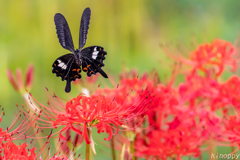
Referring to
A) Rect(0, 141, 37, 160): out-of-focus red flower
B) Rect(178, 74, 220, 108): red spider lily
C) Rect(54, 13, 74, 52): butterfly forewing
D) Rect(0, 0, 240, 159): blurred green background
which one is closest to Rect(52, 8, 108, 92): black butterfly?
Rect(54, 13, 74, 52): butterfly forewing

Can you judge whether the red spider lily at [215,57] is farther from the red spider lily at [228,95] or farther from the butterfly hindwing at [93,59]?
the butterfly hindwing at [93,59]

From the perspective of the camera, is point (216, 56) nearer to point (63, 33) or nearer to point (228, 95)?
point (228, 95)

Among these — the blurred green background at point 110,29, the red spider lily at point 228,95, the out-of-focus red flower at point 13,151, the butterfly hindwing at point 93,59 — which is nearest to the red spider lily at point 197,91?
the red spider lily at point 228,95

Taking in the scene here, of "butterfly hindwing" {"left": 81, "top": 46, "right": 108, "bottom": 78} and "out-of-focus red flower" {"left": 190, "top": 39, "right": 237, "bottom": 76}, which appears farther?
"out-of-focus red flower" {"left": 190, "top": 39, "right": 237, "bottom": 76}

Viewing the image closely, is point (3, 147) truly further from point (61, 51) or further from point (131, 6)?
point (131, 6)

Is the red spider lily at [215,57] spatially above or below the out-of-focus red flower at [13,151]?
above

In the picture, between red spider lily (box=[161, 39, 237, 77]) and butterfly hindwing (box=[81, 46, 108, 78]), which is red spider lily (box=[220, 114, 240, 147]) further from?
butterfly hindwing (box=[81, 46, 108, 78])
